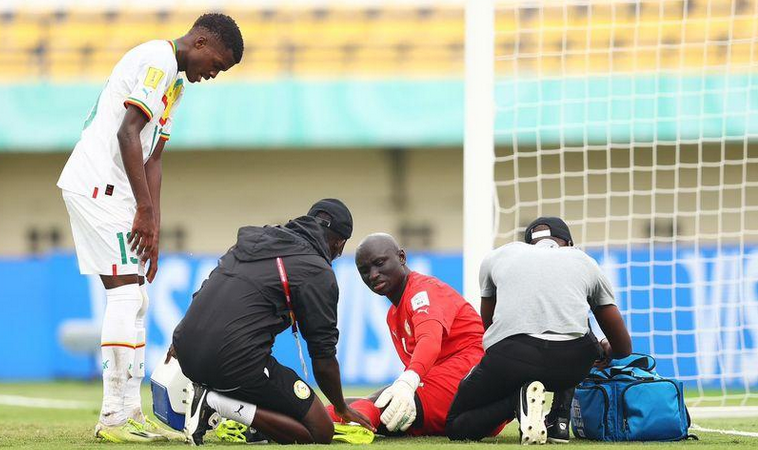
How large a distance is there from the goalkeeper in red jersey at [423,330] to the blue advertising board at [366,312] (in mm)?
5814

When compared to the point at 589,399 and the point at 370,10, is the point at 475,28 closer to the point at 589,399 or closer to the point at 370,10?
the point at 589,399

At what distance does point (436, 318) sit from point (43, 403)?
5.80 metres

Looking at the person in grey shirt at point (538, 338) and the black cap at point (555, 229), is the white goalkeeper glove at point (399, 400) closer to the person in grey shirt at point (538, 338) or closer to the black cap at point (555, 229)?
the person in grey shirt at point (538, 338)

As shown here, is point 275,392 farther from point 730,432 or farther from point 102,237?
point 730,432

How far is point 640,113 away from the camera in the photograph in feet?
57.7

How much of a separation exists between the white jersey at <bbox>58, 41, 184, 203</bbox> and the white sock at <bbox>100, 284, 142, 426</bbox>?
21.6 inches

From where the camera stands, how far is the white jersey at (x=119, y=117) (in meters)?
5.95

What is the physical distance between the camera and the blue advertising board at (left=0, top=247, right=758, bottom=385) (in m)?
13.0

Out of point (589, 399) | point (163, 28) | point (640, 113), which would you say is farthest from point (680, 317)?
point (163, 28)

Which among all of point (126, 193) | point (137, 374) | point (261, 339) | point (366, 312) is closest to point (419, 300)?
point (261, 339)

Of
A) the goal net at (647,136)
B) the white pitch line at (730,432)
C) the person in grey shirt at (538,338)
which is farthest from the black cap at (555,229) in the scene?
the goal net at (647,136)

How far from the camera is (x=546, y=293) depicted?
19.4 ft

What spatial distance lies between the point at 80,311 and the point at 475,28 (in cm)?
899

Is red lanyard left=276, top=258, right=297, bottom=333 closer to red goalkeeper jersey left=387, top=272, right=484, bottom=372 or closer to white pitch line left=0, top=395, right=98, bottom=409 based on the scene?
red goalkeeper jersey left=387, top=272, right=484, bottom=372
